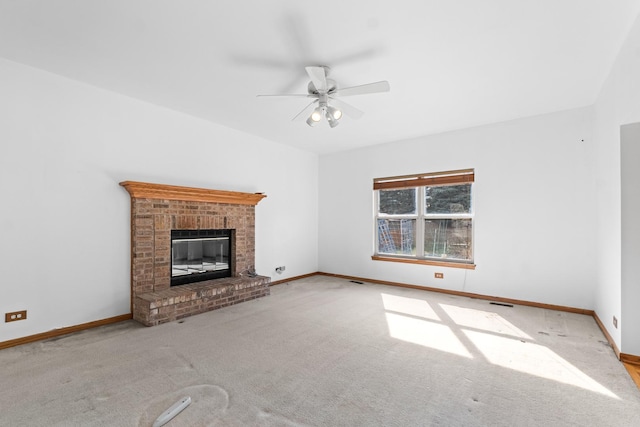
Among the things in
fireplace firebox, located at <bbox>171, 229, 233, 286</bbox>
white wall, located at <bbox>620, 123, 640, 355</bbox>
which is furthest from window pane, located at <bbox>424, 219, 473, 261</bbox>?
fireplace firebox, located at <bbox>171, 229, 233, 286</bbox>

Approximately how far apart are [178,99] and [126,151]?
863mm

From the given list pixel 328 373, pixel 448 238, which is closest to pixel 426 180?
pixel 448 238

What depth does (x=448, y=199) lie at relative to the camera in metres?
4.88

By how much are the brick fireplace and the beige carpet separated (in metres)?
0.26

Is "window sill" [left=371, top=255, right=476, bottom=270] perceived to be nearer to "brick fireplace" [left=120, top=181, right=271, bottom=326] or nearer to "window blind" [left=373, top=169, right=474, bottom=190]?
"window blind" [left=373, top=169, right=474, bottom=190]

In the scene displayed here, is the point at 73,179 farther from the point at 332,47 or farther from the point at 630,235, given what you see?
the point at 630,235

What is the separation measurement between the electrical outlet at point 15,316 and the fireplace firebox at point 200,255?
54.6 inches

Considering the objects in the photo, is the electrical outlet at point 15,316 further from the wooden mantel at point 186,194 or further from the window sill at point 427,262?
the window sill at point 427,262

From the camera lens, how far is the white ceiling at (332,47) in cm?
206

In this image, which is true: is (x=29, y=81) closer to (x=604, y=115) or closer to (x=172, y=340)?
(x=172, y=340)

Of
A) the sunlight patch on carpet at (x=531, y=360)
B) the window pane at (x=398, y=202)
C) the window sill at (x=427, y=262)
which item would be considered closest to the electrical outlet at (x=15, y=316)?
the sunlight patch on carpet at (x=531, y=360)

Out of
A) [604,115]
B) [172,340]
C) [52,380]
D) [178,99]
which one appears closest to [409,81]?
[604,115]

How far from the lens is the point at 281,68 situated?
9.19 feet

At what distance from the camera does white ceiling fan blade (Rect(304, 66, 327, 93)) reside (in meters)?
2.52
